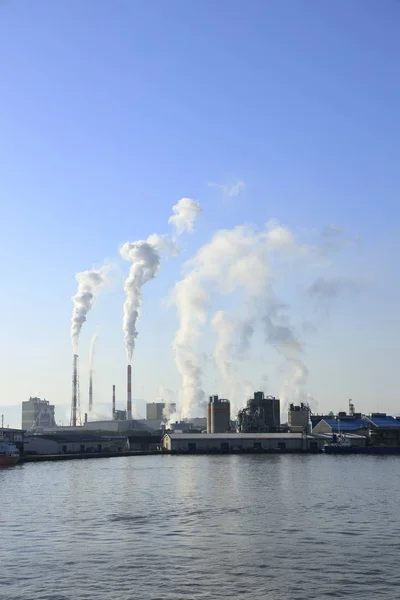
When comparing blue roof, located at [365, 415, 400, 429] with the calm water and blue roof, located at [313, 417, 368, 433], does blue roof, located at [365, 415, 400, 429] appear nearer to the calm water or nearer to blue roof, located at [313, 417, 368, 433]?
blue roof, located at [313, 417, 368, 433]

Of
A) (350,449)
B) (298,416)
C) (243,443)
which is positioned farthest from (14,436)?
(298,416)

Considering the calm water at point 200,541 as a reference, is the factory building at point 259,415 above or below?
above

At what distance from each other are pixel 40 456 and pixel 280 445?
47.7 m

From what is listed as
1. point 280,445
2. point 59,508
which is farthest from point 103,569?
point 280,445

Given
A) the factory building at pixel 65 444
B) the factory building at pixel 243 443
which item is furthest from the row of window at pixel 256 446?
the factory building at pixel 65 444

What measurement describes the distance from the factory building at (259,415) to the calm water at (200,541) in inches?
3700

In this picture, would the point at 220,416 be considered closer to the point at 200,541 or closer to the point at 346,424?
the point at 346,424

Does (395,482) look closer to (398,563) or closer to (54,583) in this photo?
(398,563)

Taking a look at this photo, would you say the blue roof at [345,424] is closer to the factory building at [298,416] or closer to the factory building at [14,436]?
the factory building at [298,416]

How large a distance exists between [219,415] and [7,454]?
260 feet

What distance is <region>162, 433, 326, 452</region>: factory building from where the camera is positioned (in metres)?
139

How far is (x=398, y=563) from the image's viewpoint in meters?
32.5

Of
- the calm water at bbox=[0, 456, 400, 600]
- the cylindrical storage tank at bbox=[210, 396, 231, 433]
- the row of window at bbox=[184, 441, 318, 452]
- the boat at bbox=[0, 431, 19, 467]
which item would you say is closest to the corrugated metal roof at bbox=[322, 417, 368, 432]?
the row of window at bbox=[184, 441, 318, 452]

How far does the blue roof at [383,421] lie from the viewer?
490 ft
